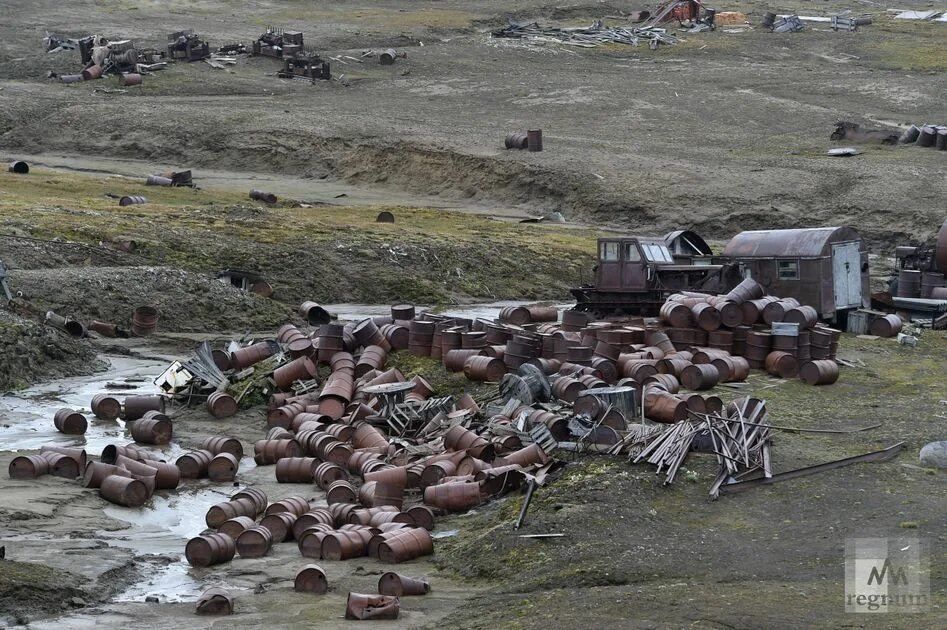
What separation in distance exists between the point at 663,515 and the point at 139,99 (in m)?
44.3

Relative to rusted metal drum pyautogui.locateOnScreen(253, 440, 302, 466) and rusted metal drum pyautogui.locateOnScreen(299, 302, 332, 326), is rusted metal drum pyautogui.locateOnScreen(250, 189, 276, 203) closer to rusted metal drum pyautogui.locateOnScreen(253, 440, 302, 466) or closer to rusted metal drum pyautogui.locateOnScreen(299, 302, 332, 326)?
rusted metal drum pyautogui.locateOnScreen(299, 302, 332, 326)

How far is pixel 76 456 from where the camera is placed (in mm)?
18891

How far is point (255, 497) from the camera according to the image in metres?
17.6

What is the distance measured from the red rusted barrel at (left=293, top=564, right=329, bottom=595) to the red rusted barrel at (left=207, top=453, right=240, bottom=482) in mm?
5328

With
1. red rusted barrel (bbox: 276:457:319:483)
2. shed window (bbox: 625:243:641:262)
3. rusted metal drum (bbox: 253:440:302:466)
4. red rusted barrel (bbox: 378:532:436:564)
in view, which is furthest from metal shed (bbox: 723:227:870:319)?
red rusted barrel (bbox: 378:532:436:564)

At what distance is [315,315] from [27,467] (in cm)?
1212

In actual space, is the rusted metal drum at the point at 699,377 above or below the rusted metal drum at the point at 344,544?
below

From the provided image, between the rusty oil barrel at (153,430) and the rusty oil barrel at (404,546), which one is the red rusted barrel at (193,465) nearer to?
the rusty oil barrel at (153,430)

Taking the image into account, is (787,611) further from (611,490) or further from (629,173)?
(629,173)

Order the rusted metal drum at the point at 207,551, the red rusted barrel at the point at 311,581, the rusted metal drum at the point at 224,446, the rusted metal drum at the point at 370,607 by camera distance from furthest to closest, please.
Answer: the rusted metal drum at the point at 224,446, the rusted metal drum at the point at 207,551, the red rusted barrel at the point at 311,581, the rusted metal drum at the point at 370,607

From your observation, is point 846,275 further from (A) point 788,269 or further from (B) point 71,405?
(B) point 71,405

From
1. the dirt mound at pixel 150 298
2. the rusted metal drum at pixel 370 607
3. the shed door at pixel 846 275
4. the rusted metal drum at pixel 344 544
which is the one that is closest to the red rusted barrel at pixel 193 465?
the rusted metal drum at pixel 344 544

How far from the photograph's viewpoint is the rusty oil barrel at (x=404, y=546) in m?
15.6

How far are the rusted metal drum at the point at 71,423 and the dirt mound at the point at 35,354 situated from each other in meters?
2.68
